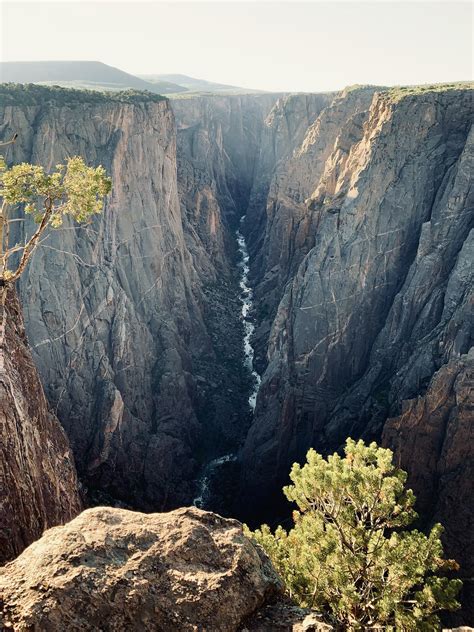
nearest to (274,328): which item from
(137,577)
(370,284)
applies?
(370,284)

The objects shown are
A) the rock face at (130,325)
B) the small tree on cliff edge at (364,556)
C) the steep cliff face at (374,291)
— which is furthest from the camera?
the rock face at (130,325)

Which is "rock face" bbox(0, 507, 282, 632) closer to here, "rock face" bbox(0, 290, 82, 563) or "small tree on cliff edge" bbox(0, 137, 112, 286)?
"rock face" bbox(0, 290, 82, 563)

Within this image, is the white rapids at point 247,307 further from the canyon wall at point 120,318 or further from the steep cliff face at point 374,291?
the steep cliff face at point 374,291

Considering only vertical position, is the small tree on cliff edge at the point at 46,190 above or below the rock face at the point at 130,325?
above

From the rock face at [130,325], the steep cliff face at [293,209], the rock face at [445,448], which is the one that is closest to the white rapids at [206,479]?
the rock face at [130,325]

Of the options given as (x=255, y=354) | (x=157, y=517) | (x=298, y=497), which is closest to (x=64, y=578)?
(x=157, y=517)

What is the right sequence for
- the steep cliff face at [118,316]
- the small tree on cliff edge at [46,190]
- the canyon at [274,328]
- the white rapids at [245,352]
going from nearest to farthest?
1. the small tree on cliff edge at [46,190]
2. the canyon at [274,328]
3. the steep cliff face at [118,316]
4. the white rapids at [245,352]

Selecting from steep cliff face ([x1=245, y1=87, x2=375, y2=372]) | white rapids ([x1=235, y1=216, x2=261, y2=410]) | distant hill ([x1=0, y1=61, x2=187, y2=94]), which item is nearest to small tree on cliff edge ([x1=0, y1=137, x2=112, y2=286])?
white rapids ([x1=235, y1=216, x2=261, y2=410])
